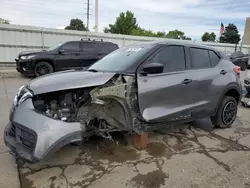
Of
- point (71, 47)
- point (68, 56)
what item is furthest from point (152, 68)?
point (71, 47)

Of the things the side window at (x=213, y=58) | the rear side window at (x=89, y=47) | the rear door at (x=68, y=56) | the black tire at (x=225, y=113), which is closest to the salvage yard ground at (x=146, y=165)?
the black tire at (x=225, y=113)

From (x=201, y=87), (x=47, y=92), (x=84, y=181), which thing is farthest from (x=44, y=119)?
(x=201, y=87)

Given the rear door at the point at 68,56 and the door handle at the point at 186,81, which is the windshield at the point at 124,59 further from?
the rear door at the point at 68,56

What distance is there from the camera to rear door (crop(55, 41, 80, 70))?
10.6m

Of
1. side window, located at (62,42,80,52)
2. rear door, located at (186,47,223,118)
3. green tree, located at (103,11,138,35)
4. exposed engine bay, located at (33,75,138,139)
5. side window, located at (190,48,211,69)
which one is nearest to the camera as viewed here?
exposed engine bay, located at (33,75,138,139)

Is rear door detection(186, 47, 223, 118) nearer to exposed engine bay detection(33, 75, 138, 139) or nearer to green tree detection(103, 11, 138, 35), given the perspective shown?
exposed engine bay detection(33, 75, 138, 139)

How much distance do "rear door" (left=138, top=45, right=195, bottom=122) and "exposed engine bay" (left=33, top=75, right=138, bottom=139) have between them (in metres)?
0.19

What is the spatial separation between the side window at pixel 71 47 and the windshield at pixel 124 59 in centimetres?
708

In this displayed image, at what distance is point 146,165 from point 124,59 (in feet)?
5.56

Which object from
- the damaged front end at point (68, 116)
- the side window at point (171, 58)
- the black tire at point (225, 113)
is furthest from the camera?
the black tire at point (225, 113)

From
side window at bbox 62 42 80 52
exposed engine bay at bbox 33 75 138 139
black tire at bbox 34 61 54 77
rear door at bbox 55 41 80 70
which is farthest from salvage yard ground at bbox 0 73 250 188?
side window at bbox 62 42 80 52

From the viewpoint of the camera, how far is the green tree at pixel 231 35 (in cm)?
5994

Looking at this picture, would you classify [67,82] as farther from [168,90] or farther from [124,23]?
[124,23]

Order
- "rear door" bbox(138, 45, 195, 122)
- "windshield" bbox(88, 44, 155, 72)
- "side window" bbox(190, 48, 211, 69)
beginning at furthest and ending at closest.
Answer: "side window" bbox(190, 48, 211, 69) → "windshield" bbox(88, 44, 155, 72) → "rear door" bbox(138, 45, 195, 122)
